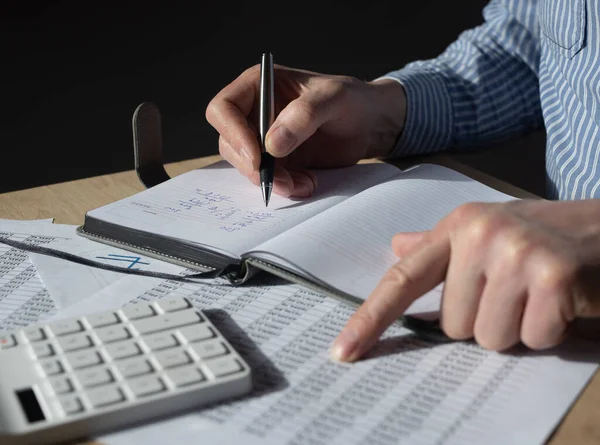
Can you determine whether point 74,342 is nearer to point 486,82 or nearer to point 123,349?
point 123,349

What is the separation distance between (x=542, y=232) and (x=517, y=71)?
768mm

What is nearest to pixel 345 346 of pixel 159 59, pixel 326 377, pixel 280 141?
pixel 326 377

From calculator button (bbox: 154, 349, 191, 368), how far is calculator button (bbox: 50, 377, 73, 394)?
0.07 m

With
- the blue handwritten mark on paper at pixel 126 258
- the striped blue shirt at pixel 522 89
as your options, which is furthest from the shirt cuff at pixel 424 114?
the blue handwritten mark on paper at pixel 126 258

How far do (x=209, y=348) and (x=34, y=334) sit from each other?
0.14 metres

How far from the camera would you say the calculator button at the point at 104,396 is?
21.9 inches

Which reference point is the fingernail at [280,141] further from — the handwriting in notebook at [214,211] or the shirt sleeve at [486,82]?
the shirt sleeve at [486,82]

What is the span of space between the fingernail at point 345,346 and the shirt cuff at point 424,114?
1.86ft

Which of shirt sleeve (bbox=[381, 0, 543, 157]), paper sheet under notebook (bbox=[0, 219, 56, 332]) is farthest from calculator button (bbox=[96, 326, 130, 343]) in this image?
shirt sleeve (bbox=[381, 0, 543, 157])

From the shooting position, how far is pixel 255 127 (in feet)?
3.58

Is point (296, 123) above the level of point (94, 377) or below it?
above

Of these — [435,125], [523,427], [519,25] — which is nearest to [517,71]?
[519,25]

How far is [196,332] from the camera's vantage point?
2.11ft

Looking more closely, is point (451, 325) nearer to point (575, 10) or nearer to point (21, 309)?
point (21, 309)
